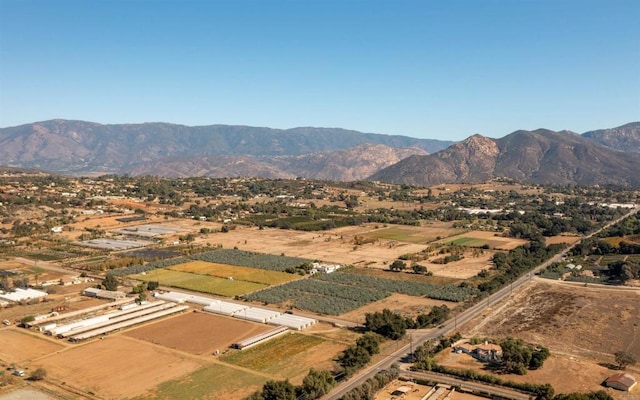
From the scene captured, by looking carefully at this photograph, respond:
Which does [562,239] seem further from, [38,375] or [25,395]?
[25,395]

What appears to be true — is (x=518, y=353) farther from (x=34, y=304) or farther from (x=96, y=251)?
(x=96, y=251)

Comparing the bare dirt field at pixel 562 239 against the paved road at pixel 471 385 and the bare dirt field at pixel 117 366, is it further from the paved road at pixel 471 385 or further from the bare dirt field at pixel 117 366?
the bare dirt field at pixel 117 366

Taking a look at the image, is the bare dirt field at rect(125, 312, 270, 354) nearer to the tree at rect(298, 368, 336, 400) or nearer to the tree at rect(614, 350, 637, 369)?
the tree at rect(298, 368, 336, 400)

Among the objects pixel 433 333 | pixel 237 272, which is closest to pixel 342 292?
pixel 433 333

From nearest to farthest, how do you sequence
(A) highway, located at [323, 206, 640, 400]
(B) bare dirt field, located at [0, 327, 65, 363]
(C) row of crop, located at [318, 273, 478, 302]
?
(A) highway, located at [323, 206, 640, 400] → (B) bare dirt field, located at [0, 327, 65, 363] → (C) row of crop, located at [318, 273, 478, 302]

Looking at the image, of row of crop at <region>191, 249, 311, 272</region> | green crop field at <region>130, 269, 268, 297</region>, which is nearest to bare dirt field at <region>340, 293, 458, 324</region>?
green crop field at <region>130, 269, 268, 297</region>

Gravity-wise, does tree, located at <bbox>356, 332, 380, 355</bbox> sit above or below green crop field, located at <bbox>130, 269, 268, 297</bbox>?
above
